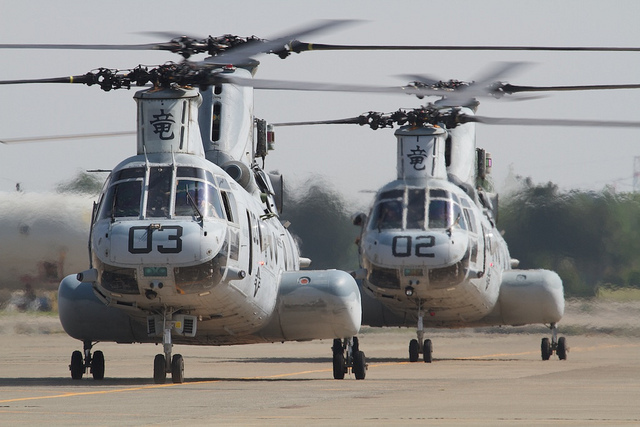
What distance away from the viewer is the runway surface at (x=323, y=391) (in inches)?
495

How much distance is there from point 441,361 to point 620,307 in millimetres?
11997

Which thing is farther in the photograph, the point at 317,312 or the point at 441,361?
the point at 441,361

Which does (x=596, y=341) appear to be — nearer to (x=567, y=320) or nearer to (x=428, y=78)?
(x=567, y=320)

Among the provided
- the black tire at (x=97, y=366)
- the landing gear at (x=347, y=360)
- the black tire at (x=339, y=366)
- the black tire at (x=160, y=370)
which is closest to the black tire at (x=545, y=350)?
the landing gear at (x=347, y=360)

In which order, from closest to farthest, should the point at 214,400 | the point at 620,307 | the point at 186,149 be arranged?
1. the point at 214,400
2. the point at 186,149
3. the point at 620,307

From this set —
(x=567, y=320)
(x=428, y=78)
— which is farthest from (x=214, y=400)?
(x=567, y=320)

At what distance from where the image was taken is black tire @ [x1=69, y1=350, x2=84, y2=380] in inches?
808

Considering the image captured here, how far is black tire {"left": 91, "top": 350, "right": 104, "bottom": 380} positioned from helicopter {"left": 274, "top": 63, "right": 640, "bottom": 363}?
782 cm

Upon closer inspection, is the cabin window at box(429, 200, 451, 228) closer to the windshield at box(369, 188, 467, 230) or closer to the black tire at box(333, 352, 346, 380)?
the windshield at box(369, 188, 467, 230)

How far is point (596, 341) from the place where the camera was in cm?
4100

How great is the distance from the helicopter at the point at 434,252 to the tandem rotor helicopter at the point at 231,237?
0.04 meters

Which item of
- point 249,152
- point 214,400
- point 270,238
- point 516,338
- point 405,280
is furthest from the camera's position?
point 516,338

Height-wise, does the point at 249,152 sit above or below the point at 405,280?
above

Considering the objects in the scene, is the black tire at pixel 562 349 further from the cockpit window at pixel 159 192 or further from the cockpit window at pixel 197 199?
the cockpit window at pixel 159 192
